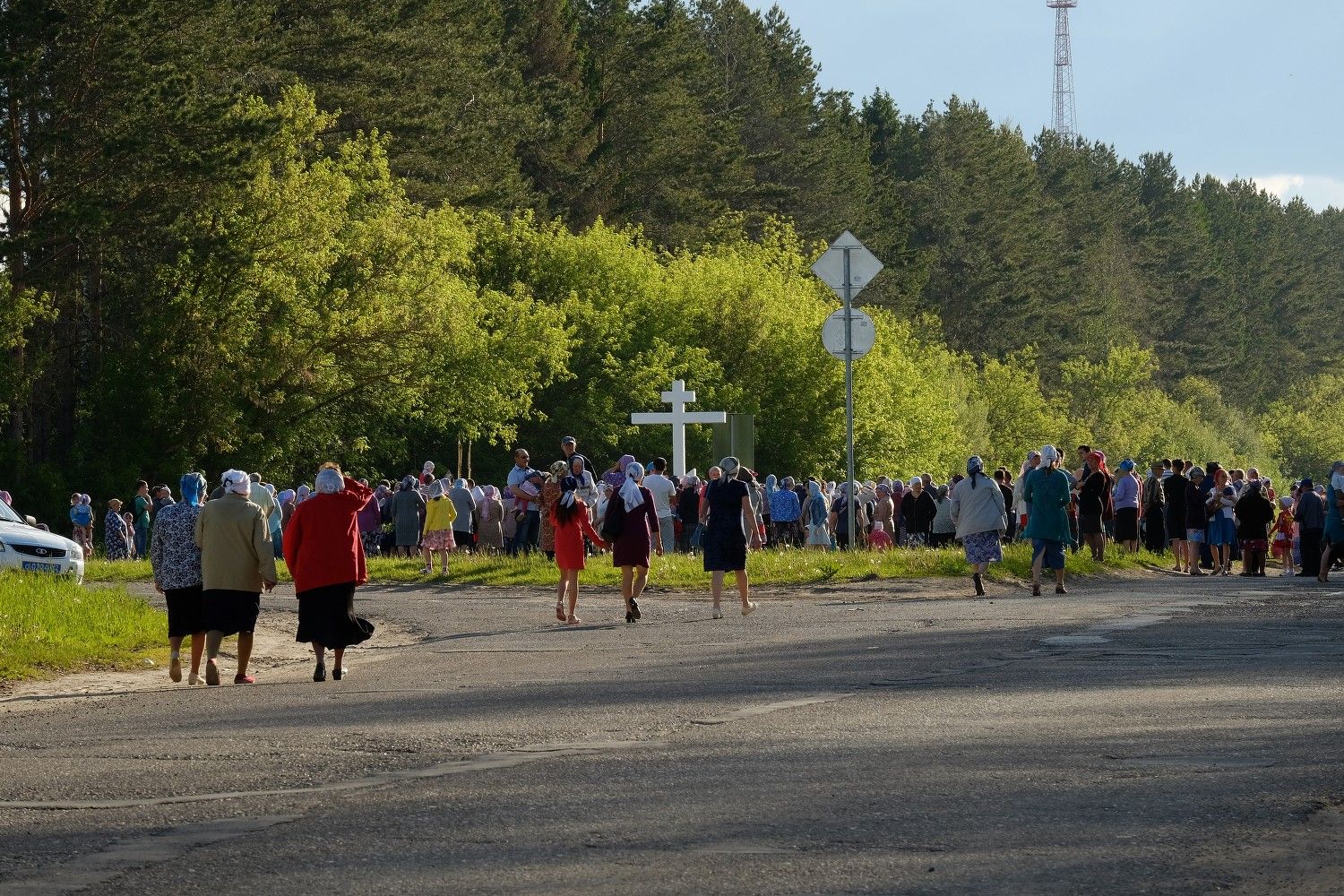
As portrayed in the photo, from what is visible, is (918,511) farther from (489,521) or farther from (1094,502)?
(1094,502)

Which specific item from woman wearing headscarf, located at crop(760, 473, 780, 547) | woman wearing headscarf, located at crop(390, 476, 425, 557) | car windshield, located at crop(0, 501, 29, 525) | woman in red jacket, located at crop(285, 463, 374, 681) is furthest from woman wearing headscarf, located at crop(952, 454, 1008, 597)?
woman wearing headscarf, located at crop(760, 473, 780, 547)

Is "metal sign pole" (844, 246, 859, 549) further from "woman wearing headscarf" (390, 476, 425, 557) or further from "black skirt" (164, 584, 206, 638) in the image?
"black skirt" (164, 584, 206, 638)

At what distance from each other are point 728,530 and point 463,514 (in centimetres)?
1408

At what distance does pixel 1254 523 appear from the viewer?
31469mm

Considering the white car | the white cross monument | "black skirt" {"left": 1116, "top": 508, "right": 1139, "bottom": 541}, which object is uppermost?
the white cross monument

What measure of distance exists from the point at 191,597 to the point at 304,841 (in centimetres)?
913

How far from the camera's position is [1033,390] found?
10588 cm

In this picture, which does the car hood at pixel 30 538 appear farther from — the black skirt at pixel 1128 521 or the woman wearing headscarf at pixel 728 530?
the black skirt at pixel 1128 521

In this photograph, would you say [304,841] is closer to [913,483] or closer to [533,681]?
[533,681]

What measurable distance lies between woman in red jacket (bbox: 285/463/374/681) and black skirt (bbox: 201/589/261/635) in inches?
19.8

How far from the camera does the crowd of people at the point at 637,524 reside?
16.5m

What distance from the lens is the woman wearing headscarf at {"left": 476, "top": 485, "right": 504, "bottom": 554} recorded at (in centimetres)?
3922

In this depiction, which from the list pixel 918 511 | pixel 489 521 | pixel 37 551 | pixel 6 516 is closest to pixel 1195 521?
pixel 918 511

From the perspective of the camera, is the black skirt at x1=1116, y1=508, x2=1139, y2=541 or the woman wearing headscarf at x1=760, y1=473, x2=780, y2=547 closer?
the black skirt at x1=1116, y1=508, x2=1139, y2=541
